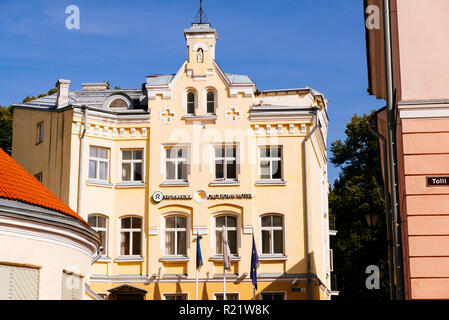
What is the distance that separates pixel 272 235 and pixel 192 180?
179 inches

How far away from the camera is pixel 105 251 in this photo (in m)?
34.9

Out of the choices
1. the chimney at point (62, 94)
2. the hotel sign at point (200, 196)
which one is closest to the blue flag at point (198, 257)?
the hotel sign at point (200, 196)

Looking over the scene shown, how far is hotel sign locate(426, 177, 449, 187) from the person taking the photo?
15.9 m

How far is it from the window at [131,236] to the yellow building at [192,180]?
47mm

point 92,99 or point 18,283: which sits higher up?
point 92,99

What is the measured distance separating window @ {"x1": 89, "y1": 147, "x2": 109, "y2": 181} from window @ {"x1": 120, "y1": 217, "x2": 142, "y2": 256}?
2367 millimetres

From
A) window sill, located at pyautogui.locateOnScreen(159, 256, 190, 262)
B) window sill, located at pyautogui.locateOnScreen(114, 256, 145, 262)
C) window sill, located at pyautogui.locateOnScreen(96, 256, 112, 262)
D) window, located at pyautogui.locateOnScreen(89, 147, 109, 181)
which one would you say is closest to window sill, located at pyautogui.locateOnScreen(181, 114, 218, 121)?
window, located at pyautogui.locateOnScreen(89, 147, 109, 181)

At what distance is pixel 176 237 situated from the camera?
3534 centimetres

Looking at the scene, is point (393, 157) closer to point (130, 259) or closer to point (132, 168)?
point (130, 259)

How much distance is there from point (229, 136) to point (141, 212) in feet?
18.1

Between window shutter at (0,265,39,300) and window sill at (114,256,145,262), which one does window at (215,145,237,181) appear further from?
window shutter at (0,265,39,300)

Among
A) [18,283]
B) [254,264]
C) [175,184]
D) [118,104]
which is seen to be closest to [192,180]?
[175,184]

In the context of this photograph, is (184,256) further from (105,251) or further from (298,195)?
(298,195)
